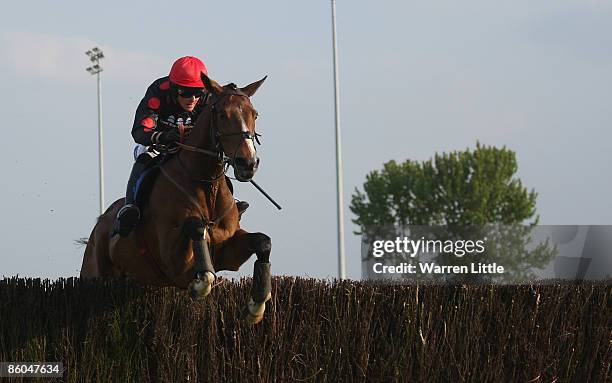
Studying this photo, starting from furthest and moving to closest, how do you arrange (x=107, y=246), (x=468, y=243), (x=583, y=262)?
1. (x=468, y=243)
2. (x=583, y=262)
3. (x=107, y=246)

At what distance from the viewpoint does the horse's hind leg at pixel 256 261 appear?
25.7ft

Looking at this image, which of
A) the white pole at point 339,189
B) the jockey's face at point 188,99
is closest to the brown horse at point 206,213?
the jockey's face at point 188,99

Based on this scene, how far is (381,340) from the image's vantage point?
29.1 feet

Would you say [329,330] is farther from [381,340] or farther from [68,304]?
[68,304]

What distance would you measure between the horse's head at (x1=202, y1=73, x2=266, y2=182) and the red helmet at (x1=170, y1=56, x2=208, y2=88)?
0.58 m

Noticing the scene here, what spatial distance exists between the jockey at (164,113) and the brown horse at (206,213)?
0.18 m

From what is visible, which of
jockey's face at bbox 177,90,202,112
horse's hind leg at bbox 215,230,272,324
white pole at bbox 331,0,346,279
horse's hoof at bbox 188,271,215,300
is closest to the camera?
horse's hoof at bbox 188,271,215,300

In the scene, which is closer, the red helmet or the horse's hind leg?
the horse's hind leg

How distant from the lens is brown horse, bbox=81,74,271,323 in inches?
299

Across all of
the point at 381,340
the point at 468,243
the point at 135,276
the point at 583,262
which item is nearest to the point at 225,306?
the point at 135,276

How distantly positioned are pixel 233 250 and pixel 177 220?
52cm

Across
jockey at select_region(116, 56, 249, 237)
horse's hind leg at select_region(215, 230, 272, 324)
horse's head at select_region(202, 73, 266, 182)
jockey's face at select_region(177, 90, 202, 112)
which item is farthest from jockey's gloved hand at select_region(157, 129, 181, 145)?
horse's hind leg at select_region(215, 230, 272, 324)

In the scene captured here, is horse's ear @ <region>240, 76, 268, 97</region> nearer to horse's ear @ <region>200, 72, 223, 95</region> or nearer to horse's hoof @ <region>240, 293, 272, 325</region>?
horse's ear @ <region>200, 72, 223, 95</region>

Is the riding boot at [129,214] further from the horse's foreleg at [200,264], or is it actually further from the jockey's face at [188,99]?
the horse's foreleg at [200,264]
